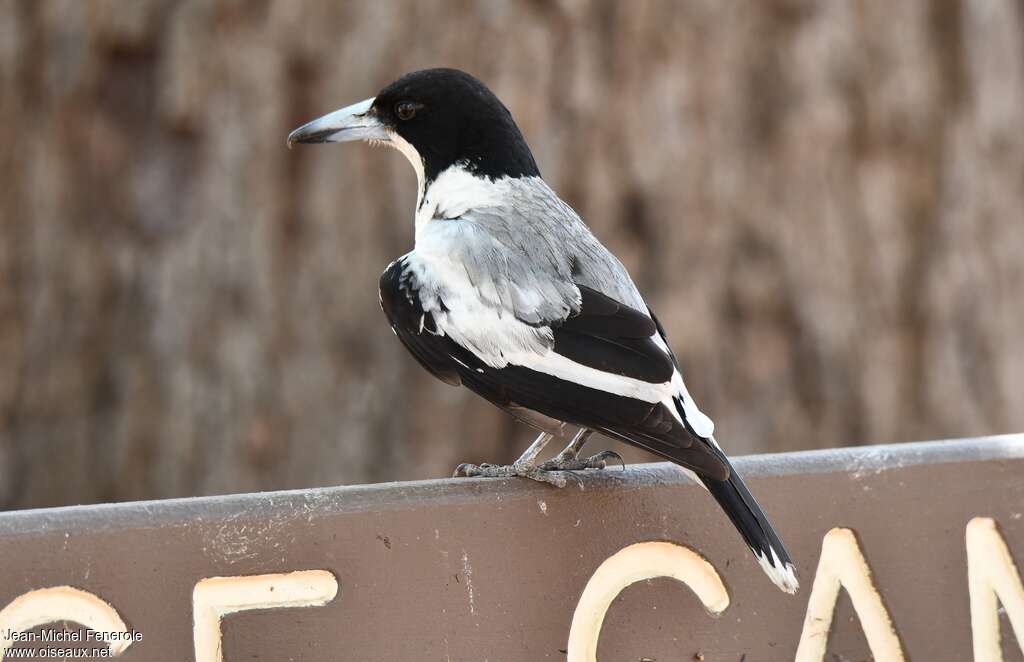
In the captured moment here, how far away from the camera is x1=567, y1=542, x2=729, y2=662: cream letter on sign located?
2.02 meters

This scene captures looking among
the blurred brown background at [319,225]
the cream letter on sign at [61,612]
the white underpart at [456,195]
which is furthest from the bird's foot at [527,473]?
the blurred brown background at [319,225]

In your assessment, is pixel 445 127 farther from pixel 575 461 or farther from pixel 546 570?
pixel 546 570

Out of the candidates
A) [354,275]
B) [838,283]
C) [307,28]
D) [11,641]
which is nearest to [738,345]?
[838,283]

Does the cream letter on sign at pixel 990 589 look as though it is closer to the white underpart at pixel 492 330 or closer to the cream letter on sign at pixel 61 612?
the white underpart at pixel 492 330

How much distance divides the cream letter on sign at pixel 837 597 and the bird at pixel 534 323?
0.10m

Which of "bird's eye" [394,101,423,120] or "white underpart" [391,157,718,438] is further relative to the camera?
"bird's eye" [394,101,423,120]

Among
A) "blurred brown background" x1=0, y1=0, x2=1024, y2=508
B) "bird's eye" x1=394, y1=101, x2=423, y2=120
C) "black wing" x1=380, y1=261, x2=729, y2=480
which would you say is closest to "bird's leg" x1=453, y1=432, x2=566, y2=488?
"black wing" x1=380, y1=261, x2=729, y2=480

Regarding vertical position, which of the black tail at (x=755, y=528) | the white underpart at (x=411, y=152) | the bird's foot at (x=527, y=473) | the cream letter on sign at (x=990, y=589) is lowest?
the cream letter on sign at (x=990, y=589)

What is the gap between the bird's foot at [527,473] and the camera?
2.17m

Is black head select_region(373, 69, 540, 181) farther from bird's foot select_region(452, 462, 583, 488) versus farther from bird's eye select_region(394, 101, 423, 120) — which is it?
bird's foot select_region(452, 462, 583, 488)

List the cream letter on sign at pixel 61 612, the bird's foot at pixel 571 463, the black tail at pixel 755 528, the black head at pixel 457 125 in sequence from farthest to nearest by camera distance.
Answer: the black head at pixel 457 125 → the bird's foot at pixel 571 463 → the black tail at pixel 755 528 → the cream letter on sign at pixel 61 612

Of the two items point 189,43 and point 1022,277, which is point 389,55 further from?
point 1022,277

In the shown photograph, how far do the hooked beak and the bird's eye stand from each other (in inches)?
2.3

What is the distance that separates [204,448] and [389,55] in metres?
1.40
